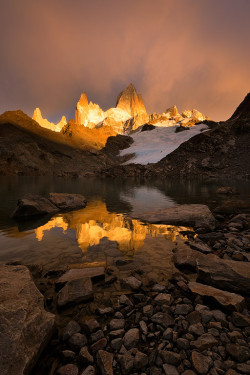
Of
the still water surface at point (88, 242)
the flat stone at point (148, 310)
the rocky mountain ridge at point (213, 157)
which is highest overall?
the rocky mountain ridge at point (213, 157)

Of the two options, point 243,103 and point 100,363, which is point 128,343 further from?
point 243,103

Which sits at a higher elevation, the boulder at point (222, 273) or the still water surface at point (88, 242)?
the boulder at point (222, 273)

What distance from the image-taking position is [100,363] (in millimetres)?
2516

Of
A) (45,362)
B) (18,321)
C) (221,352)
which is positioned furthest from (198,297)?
(18,321)

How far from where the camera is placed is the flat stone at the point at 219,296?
136 inches

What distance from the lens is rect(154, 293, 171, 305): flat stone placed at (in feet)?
12.7

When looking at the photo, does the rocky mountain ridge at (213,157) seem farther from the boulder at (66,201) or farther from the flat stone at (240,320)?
the flat stone at (240,320)

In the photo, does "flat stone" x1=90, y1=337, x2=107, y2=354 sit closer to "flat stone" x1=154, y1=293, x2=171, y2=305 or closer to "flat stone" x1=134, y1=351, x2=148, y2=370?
"flat stone" x1=134, y1=351, x2=148, y2=370

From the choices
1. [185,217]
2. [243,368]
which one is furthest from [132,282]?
[185,217]

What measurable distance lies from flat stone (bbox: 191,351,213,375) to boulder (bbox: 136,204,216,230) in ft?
24.1

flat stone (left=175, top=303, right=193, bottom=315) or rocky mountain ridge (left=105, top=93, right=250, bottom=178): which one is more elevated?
rocky mountain ridge (left=105, top=93, right=250, bottom=178)

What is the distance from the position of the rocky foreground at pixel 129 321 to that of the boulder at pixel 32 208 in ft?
27.0

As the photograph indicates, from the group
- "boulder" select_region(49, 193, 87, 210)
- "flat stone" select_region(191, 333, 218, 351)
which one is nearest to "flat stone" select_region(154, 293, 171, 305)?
"flat stone" select_region(191, 333, 218, 351)

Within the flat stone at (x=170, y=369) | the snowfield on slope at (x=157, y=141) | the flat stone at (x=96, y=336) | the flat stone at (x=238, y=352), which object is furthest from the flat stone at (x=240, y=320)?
the snowfield on slope at (x=157, y=141)
